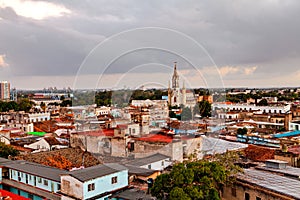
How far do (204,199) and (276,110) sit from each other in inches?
1122

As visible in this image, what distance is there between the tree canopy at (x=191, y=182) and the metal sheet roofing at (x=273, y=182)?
670mm

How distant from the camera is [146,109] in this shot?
472 inches

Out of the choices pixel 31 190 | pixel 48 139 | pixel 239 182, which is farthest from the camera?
pixel 48 139

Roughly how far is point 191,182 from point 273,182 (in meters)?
1.81

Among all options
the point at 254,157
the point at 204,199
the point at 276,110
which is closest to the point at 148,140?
the point at 254,157

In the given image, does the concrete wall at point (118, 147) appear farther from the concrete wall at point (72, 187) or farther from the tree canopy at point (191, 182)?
the tree canopy at point (191, 182)

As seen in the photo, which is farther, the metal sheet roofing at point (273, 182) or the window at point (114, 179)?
the window at point (114, 179)

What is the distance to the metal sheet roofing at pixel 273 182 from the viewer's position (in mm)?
5672

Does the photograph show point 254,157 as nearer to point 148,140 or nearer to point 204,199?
point 148,140

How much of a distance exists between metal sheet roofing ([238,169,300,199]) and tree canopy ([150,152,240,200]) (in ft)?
2.20

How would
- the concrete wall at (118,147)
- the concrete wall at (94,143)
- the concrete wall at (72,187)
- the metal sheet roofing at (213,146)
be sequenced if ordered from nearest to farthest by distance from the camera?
1. the concrete wall at (72,187)
2. the metal sheet roofing at (213,146)
3. the concrete wall at (118,147)
4. the concrete wall at (94,143)

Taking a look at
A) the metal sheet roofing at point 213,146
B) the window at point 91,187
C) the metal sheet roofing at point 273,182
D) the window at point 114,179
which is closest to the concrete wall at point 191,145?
the metal sheet roofing at point 213,146

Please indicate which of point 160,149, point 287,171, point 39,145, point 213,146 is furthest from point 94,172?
point 39,145

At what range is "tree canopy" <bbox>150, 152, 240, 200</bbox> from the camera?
217 inches
